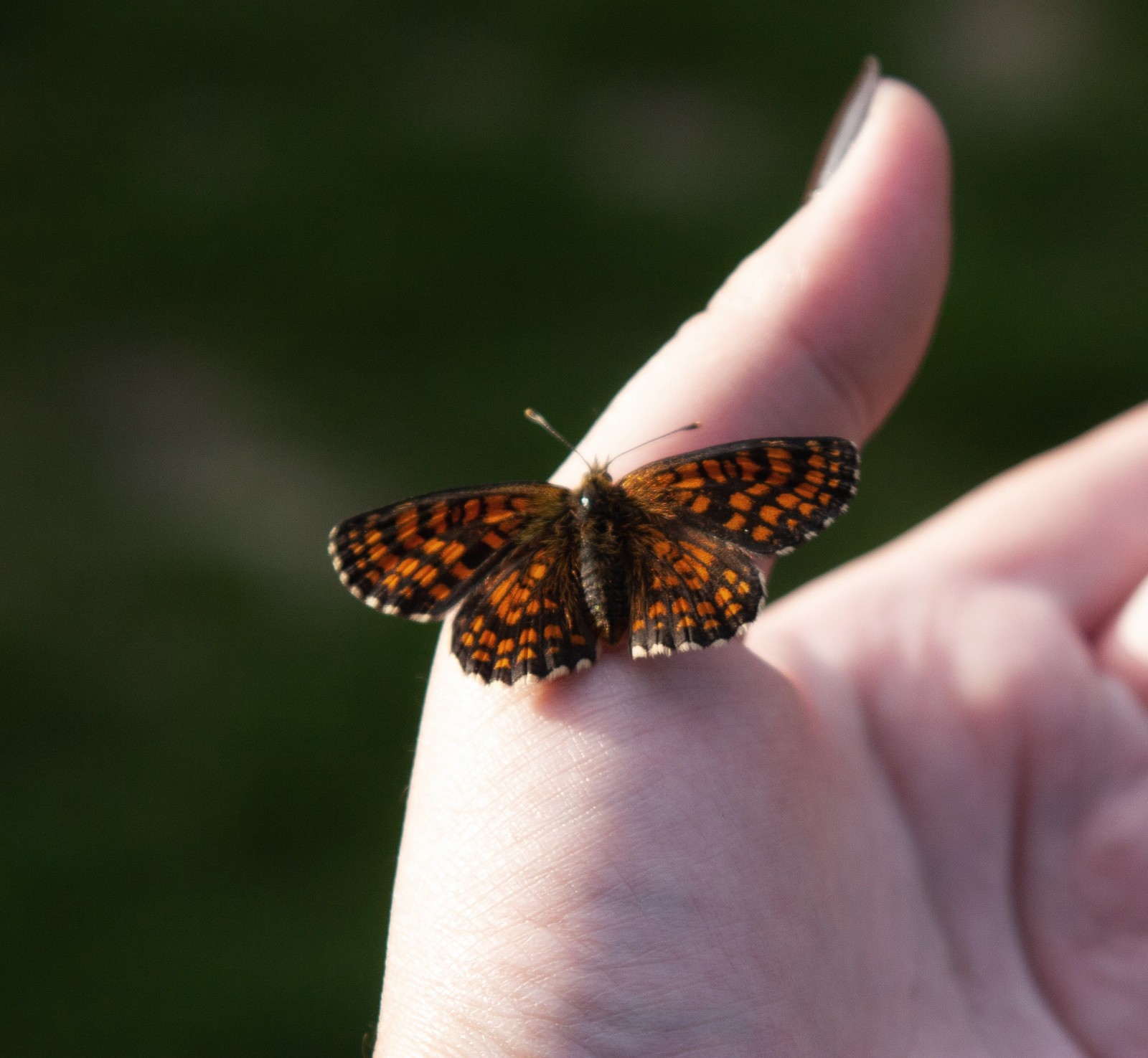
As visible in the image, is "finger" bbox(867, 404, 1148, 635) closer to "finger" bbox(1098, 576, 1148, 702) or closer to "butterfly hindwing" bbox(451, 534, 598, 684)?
"finger" bbox(1098, 576, 1148, 702)

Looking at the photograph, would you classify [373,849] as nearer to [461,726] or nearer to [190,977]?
[190,977]

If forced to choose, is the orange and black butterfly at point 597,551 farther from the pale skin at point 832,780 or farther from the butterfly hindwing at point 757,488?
the pale skin at point 832,780

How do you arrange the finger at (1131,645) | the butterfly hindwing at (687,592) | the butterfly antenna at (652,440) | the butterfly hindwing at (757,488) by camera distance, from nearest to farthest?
the butterfly hindwing at (687,592) < the butterfly hindwing at (757,488) < the butterfly antenna at (652,440) < the finger at (1131,645)

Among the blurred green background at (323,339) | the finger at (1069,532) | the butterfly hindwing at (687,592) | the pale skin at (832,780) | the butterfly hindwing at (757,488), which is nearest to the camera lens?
the pale skin at (832,780)

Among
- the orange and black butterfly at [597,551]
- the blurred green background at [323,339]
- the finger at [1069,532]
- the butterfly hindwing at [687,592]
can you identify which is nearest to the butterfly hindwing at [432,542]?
the orange and black butterfly at [597,551]

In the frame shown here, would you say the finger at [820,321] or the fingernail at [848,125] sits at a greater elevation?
the fingernail at [848,125]

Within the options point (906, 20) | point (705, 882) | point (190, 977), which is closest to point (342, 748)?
point (190, 977)
